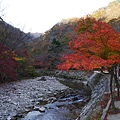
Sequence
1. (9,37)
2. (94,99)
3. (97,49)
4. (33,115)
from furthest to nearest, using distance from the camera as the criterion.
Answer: (9,37), (94,99), (33,115), (97,49)

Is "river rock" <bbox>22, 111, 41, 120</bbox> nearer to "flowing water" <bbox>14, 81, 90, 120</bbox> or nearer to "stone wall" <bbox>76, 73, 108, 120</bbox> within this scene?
"flowing water" <bbox>14, 81, 90, 120</bbox>

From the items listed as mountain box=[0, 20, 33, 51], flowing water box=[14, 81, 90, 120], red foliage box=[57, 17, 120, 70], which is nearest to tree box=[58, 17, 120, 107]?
red foliage box=[57, 17, 120, 70]

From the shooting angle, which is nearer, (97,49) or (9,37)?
(97,49)

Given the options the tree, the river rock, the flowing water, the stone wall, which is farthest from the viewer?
the flowing water

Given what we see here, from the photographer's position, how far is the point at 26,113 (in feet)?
37.3

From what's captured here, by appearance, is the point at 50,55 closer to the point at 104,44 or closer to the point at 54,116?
the point at 54,116

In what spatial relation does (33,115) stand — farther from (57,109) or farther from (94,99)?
(94,99)

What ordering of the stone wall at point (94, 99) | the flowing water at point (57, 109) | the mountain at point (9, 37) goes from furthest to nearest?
1. the mountain at point (9, 37)
2. the flowing water at point (57, 109)
3. the stone wall at point (94, 99)

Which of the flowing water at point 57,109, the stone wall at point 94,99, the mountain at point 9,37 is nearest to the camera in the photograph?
the stone wall at point 94,99

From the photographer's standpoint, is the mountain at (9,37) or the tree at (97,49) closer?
the tree at (97,49)

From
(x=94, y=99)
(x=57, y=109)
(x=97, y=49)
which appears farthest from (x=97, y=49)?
(x=57, y=109)

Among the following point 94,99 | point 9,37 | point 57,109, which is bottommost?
point 57,109

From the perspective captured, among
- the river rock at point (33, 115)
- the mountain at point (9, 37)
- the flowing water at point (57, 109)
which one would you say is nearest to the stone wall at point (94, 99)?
the flowing water at point (57, 109)

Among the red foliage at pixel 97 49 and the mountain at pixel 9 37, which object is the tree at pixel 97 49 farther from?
the mountain at pixel 9 37
